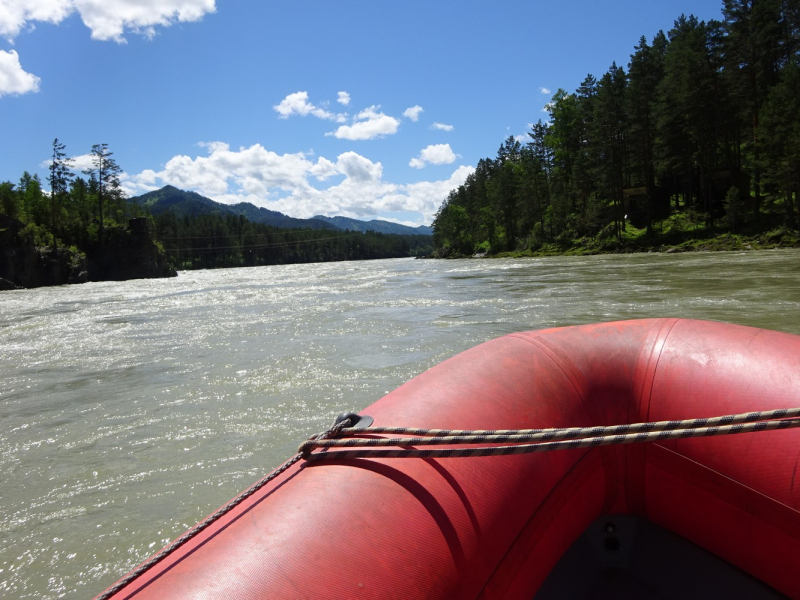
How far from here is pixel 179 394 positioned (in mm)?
5184

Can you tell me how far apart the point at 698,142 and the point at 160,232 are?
98.4 m

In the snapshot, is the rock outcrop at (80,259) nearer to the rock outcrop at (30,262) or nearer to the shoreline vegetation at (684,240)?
the rock outcrop at (30,262)

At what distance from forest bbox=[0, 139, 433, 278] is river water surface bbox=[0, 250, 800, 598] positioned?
45.5 metres

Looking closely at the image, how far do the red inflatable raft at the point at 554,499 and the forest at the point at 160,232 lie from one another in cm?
5329

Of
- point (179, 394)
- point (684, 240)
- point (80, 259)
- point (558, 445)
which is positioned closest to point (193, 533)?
point (558, 445)

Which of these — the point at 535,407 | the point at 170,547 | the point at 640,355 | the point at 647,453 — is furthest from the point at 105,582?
the point at 640,355

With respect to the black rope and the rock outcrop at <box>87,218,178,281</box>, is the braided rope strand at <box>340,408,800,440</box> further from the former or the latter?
the rock outcrop at <box>87,218,178,281</box>

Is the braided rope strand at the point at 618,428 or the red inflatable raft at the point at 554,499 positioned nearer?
the red inflatable raft at the point at 554,499

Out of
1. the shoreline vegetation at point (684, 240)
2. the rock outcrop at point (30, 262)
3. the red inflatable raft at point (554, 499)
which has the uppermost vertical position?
the rock outcrop at point (30, 262)

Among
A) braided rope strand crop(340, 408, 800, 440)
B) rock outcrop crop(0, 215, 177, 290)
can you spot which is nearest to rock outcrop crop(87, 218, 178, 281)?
rock outcrop crop(0, 215, 177, 290)

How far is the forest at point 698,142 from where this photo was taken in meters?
30.6

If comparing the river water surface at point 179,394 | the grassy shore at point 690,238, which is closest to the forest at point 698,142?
the grassy shore at point 690,238

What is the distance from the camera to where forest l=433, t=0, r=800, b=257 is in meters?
30.6

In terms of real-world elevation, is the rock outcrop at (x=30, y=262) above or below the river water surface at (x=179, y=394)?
above
